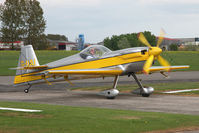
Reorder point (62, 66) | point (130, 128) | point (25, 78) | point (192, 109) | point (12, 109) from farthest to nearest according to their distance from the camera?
point (25, 78)
point (62, 66)
point (192, 109)
point (12, 109)
point (130, 128)

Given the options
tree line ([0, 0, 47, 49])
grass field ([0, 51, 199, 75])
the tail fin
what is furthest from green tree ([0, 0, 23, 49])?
the tail fin

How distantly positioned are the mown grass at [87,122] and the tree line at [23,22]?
95.5m

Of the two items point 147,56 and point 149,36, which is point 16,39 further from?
point 147,56

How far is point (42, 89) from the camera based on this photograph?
937 inches

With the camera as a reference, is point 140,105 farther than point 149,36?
No

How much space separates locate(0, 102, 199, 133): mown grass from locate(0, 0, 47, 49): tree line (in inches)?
3762

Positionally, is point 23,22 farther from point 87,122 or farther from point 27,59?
point 87,122

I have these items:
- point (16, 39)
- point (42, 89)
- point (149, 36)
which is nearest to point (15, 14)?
point (16, 39)

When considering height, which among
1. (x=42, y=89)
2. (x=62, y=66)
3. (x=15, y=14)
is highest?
(x=15, y=14)

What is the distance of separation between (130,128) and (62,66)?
10.6 m

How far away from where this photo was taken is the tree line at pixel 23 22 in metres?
105

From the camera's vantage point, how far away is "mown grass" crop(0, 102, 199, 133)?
30.7ft

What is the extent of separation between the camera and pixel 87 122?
33.9 feet

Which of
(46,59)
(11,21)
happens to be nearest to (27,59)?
(46,59)
